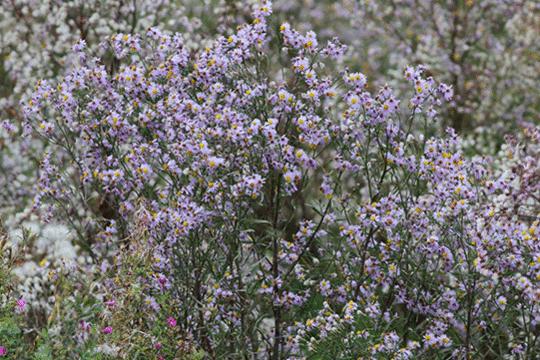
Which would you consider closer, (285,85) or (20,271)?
(285,85)

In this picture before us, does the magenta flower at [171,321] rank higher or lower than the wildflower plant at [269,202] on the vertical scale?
lower

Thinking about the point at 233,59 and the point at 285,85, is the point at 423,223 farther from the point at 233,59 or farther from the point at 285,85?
the point at 233,59

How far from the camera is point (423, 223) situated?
445cm

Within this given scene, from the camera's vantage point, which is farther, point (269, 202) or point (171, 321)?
point (269, 202)

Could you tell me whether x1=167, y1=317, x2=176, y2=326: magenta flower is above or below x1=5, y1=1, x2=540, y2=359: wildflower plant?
below

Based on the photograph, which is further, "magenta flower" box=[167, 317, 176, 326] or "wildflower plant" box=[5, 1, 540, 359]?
"wildflower plant" box=[5, 1, 540, 359]

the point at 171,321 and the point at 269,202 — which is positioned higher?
the point at 269,202

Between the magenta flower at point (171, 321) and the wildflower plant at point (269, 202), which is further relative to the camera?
the wildflower plant at point (269, 202)

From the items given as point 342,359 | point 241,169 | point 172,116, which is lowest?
point 342,359

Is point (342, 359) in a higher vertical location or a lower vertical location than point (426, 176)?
lower

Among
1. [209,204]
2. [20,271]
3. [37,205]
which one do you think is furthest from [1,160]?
[209,204]

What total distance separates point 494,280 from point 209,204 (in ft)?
7.29

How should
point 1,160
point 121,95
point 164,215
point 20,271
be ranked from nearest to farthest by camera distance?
point 164,215, point 121,95, point 20,271, point 1,160

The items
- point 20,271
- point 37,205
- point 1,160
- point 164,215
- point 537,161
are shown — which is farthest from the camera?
point 1,160
